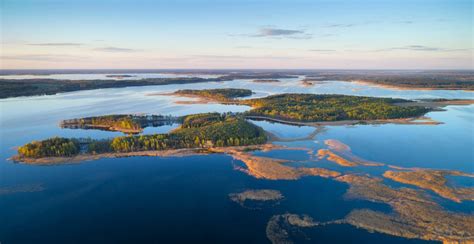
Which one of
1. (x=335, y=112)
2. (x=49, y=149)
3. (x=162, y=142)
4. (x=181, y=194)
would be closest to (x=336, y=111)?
(x=335, y=112)

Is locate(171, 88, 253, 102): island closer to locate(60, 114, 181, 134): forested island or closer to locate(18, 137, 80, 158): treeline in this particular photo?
locate(60, 114, 181, 134): forested island

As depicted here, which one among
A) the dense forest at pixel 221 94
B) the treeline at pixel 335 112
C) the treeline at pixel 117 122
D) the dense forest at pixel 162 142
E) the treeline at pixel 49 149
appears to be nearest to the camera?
the treeline at pixel 49 149

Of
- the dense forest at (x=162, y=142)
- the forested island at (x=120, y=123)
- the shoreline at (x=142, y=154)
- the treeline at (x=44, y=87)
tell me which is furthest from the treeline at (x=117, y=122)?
→ the treeline at (x=44, y=87)

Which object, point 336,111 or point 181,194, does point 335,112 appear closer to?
point 336,111

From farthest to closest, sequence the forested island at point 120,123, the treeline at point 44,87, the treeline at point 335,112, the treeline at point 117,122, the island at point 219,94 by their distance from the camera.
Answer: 1. the treeline at point 44,87
2. the island at point 219,94
3. the treeline at point 335,112
4. the treeline at point 117,122
5. the forested island at point 120,123

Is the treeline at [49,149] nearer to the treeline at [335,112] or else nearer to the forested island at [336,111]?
the forested island at [336,111]

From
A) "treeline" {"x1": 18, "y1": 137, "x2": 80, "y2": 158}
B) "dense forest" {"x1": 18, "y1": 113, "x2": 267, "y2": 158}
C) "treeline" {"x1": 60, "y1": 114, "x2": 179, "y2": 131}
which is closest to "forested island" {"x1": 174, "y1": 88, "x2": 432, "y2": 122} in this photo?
"dense forest" {"x1": 18, "y1": 113, "x2": 267, "y2": 158}

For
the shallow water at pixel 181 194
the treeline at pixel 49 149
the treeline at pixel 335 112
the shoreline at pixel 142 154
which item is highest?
the treeline at pixel 335 112
